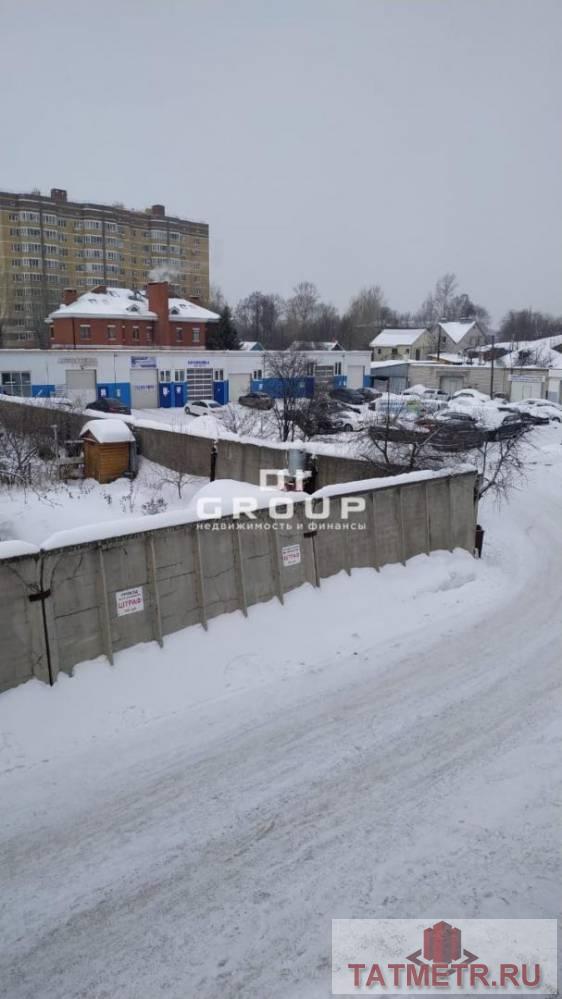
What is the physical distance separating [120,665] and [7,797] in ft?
7.12

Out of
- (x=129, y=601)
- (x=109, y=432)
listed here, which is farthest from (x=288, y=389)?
(x=129, y=601)

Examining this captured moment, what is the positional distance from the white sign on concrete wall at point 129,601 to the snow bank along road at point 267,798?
0.55 metres

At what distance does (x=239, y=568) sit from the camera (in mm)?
9141

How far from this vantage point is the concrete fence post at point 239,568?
9109mm

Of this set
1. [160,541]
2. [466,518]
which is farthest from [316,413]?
[160,541]

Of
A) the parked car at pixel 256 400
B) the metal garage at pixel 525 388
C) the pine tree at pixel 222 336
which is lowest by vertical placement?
the parked car at pixel 256 400

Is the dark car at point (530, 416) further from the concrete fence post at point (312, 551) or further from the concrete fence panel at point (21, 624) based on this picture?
the concrete fence panel at point (21, 624)

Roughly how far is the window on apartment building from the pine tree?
70.2 feet

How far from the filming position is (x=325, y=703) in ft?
24.7

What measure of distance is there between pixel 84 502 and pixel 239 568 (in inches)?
391

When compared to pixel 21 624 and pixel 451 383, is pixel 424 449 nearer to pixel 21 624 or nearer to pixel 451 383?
pixel 21 624

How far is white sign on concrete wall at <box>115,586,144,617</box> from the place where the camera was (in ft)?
26.2

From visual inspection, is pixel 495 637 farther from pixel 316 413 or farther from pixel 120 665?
pixel 316 413

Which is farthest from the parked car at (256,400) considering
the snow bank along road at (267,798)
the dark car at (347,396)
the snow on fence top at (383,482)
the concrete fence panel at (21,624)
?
the concrete fence panel at (21,624)
